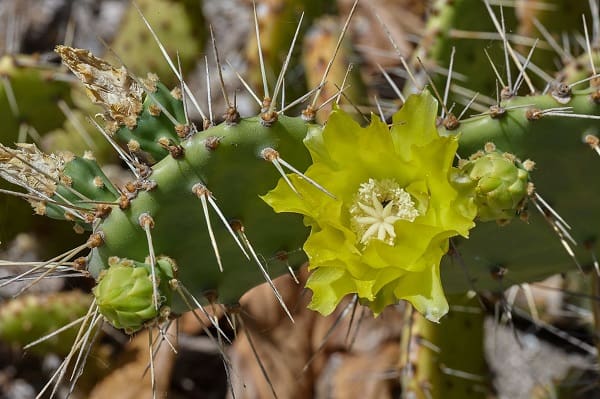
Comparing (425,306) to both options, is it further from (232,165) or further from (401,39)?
(401,39)

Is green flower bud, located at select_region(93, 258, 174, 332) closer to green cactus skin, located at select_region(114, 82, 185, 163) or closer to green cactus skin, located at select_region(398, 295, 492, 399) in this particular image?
green cactus skin, located at select_region(114, 82, 185, 163)

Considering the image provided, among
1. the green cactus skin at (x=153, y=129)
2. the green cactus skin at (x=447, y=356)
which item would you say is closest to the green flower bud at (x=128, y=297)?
the green cactus skin at (x=153, y=129)

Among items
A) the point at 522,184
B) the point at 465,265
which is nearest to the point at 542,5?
the point at 465,265

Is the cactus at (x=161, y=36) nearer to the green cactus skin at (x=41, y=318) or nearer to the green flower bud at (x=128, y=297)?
the green cactus skin at (x=41, y=318)

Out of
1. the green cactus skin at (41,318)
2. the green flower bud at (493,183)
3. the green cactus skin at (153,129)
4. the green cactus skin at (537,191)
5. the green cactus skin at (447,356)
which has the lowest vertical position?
the green cactus skin at (447,356)

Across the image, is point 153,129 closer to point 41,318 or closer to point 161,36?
point 41,318

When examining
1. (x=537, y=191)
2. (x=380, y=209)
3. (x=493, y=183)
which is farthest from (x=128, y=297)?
(x=537, y=191)
